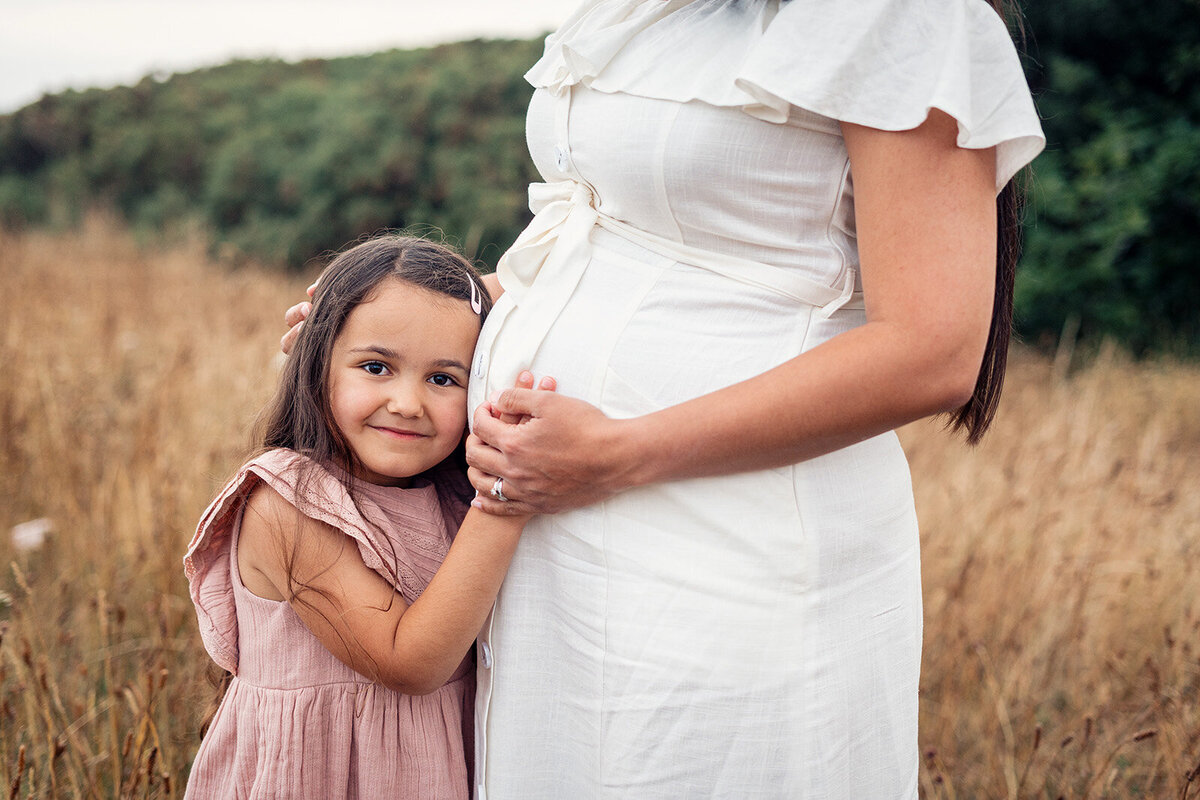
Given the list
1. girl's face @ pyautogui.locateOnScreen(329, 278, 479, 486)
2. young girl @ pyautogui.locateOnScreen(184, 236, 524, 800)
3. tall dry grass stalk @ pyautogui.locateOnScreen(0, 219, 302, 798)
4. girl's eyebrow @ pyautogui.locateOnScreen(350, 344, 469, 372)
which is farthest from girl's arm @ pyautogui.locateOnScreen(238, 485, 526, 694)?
tall dry grass stalk @ pyautogui.locateOnScreen(0, 219, 302, 798)

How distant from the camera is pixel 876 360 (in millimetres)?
965

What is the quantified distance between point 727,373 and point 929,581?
2.38 metres

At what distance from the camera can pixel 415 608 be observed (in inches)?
49.4

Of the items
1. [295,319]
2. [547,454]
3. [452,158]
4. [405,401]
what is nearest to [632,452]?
[547,454]

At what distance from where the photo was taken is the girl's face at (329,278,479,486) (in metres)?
1.36

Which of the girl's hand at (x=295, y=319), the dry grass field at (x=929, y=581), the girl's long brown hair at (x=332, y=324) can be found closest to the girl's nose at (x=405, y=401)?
the girl's long brown hair at (x=332, y=324)

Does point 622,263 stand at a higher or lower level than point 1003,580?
higher

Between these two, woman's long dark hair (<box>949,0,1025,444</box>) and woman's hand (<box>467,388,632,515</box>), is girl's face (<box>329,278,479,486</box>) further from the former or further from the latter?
woman's long dark hair (<box>949,0,1025,444</box>)

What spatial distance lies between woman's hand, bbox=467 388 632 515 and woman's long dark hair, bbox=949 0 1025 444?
527 mm

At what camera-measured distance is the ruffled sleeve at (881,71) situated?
3.08 feet

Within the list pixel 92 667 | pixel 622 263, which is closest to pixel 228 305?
pixel 92 667

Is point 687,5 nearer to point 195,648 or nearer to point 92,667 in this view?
point 195,648

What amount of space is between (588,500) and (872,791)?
0.54 metres

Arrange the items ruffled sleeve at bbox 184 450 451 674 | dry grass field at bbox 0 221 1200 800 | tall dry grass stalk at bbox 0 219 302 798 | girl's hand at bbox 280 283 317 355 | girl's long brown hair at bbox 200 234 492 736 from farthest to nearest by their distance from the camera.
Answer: dry grass field at bbox 0 221 1200 800 → tall dry grass stalk at bbox 0 219 302 798 → girl's hand at bbox 280 283 317 355 → girl's long brown hair at bbox 200 234 492 736 → ruffled sleeve at bbox 184 450 451 674
